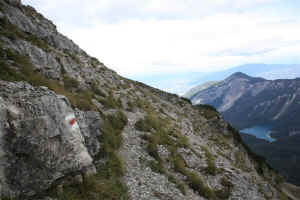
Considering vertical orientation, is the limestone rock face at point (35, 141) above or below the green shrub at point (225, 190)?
above

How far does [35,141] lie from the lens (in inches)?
451

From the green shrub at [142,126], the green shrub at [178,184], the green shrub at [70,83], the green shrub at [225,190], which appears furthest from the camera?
the green shrub at [70,83]

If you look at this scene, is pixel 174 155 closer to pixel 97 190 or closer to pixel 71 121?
pixel 97 190

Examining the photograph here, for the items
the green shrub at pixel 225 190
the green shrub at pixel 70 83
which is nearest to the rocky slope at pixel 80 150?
the green shrub at pixel 225 190

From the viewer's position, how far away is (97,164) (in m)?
15.5

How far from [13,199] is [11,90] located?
6.53m

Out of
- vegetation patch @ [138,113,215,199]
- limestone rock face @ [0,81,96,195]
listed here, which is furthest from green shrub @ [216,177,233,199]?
limestone rock face @ [0,81,96,195]

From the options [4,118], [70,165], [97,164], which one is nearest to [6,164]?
[4,118]

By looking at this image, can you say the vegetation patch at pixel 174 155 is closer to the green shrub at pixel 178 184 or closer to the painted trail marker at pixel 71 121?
the green shrub at pixel 178 184

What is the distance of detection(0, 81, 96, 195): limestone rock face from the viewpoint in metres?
10.7

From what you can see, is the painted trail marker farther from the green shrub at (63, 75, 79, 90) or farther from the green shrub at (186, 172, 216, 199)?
the green shrub at (63, 75, 79, 90)

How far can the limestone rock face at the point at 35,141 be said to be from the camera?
420 inches

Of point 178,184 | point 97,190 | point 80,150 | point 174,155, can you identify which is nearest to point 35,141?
point 80,150

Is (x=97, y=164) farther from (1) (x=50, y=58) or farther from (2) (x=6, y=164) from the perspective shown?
(1) (x=50, y=58)
